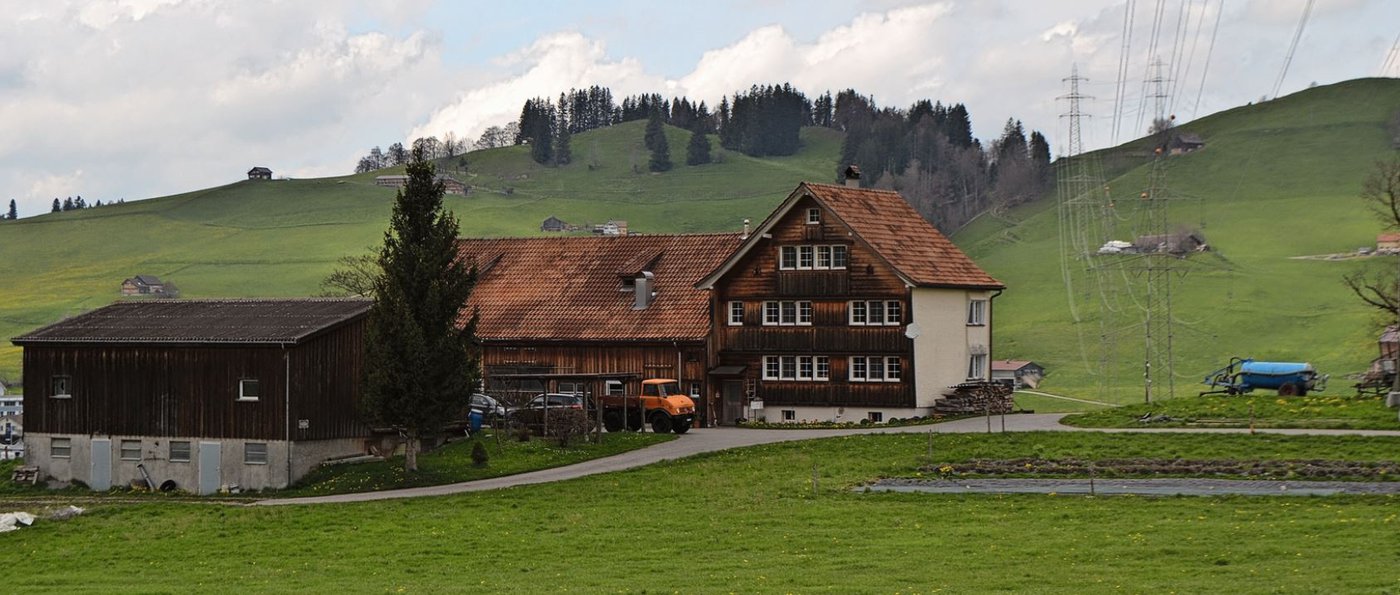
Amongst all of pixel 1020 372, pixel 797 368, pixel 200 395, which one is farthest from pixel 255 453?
pixel 1020 372

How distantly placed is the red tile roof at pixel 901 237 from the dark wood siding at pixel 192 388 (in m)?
22.6

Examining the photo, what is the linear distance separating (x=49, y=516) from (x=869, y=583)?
26203 mm

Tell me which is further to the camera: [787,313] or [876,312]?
[787,313]

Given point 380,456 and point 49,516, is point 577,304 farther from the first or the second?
point 49,516

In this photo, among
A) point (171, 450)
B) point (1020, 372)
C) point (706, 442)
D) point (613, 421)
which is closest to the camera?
point (171, 450)

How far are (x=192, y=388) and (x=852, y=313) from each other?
28.1 m

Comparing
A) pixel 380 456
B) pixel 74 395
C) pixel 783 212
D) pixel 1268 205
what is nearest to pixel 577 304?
pixel 783 212

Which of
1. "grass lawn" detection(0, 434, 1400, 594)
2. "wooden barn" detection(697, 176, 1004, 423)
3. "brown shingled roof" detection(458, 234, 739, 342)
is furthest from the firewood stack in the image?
"grass lawn" detection(0, 434, 1400, 594)

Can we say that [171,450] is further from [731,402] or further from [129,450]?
[731,402]

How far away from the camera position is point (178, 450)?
55781mm

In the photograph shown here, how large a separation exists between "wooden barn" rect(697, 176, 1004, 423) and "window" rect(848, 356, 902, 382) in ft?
0.14

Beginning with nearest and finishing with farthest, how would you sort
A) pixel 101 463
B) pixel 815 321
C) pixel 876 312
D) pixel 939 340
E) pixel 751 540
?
1. pixel 751 540
2. pixel 101 463
3. pixel 876 312
4. pixel 939 340
5. pixel 815 321

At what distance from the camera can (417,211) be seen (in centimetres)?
5250

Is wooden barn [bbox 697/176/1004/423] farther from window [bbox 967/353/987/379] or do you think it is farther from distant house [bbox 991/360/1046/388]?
distant house [bbox 991/360/1046/388]
